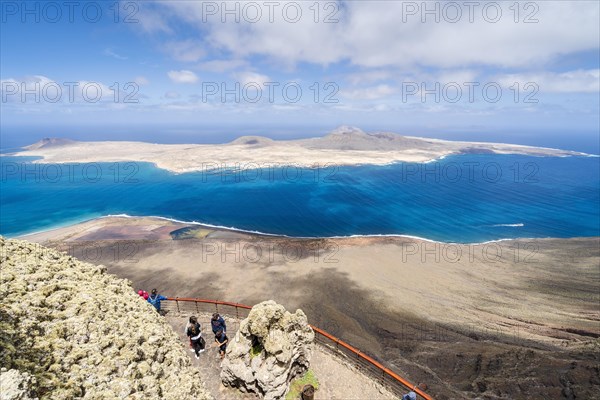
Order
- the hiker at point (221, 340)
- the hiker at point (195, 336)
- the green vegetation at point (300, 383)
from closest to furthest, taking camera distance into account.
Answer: the green vegetation at point (300, 383) < the hiker at point (195, 336) < the hiker at point (221, 340)

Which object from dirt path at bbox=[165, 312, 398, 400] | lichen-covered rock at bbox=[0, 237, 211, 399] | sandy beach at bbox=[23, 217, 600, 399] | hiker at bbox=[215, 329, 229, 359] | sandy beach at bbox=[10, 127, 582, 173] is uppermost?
sandy beach at bbox=[10, 127, 582, 173]

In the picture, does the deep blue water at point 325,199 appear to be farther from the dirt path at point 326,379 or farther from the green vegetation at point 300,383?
the green vegetation at point 300,383

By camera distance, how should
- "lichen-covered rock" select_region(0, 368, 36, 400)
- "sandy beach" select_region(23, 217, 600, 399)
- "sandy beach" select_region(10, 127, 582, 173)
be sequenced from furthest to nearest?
"sandy beach" select_region(10, 127, 582, 173), "sandy beach" select_region(23, 217, 600, 399), "lichen-covered rock" select_region(0, 368, 36, 400)

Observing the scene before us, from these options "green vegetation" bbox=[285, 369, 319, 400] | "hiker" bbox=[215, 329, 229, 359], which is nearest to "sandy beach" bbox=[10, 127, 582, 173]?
"hiker" bbox=[215, 329, 229, 359]

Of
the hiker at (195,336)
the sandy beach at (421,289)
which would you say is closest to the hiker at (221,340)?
the hiker at (195,336)

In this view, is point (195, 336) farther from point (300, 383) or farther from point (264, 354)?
point (300, 383)

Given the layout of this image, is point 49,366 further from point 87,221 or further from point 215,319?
point 87,221

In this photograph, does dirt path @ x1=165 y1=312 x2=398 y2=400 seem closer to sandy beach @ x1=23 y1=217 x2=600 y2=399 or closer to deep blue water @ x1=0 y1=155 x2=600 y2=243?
sandy beach @ x1=23 y1=217 x2=600 y2=399

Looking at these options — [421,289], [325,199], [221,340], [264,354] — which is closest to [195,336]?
[221,340]
